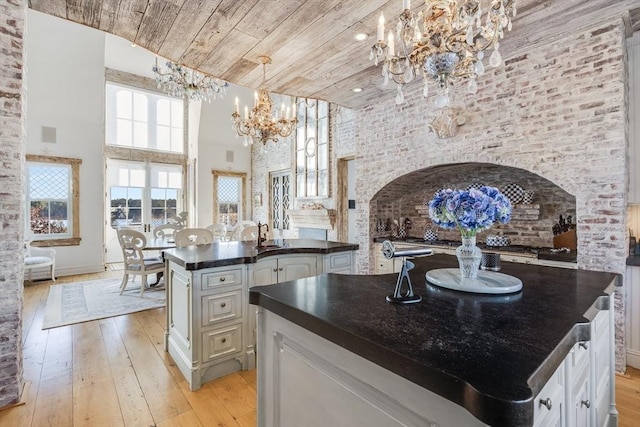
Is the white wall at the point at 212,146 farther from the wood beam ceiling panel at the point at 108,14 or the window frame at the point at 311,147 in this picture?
the wood beam ceiling panel at the point at 108,14

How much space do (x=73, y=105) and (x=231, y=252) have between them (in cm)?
570

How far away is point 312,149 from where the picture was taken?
6836 millimetres

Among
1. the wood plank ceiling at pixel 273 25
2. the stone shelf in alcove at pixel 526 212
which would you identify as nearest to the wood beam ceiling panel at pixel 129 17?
the wood plank ceiling at pixel 273 25

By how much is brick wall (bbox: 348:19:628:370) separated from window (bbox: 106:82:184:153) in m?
6.86

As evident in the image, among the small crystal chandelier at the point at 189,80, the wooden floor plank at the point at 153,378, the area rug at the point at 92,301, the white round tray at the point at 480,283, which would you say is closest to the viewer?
the white round tray at the point at 480,283

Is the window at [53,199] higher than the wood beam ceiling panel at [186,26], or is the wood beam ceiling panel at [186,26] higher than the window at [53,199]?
the wood beam ceiling panel at [186,26]

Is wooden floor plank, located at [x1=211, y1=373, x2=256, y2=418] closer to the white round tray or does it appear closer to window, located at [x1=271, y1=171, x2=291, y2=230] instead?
the white round tray

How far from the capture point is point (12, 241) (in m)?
2.09

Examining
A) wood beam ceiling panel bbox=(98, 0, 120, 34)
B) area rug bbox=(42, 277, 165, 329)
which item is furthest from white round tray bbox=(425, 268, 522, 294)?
area rug bbox=(42, 277, 165, 329)

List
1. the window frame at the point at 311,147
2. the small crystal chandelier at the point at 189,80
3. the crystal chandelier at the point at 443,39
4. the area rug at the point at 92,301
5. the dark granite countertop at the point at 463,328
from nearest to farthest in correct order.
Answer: the dark granite countertop at the point at 463,328
the crystal chandelier at the point at 443,39
the area rug at the point at 92,301
the small crystal chandelier at the point at 189,80
the window frame at the point at 311,147

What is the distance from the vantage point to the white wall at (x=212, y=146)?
8.03 m

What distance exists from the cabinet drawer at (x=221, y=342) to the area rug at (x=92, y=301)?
219cm

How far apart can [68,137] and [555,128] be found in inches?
305

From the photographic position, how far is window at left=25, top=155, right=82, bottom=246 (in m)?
5.83
